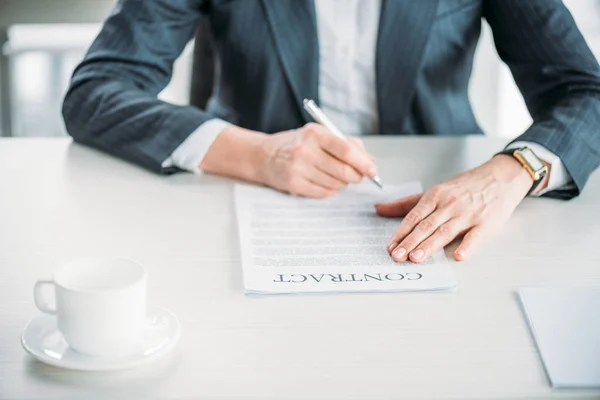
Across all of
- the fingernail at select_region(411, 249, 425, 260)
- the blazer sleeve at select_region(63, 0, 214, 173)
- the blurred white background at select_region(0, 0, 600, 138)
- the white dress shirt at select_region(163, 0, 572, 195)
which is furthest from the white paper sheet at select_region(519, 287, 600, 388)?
the blurred white background at select_region(0, 0, 600, 138)

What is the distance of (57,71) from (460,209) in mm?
2179

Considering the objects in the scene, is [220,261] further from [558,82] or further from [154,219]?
[558,82]

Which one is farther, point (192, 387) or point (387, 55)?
point (387, 55)

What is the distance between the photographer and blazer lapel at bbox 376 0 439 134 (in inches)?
62.2

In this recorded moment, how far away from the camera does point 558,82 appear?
1508 mm

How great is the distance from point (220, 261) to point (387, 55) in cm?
67

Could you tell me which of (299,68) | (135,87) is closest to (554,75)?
(299,68)

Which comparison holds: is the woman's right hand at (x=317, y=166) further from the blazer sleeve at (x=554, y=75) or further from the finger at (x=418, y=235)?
the blazer sleeve at (x=554, y=75)

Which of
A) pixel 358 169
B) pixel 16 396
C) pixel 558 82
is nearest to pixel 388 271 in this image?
pixel 358 169

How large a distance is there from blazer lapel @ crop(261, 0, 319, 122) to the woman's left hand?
428 mm

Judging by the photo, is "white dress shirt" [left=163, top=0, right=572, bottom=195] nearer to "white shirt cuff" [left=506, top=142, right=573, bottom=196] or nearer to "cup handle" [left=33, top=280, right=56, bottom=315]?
"white shirt cuff" [left=506, top=142, right=573, bottom=196]

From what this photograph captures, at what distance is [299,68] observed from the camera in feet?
5.31

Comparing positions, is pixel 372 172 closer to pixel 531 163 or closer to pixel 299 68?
pixel 531 163

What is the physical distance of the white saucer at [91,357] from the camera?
808 mm
